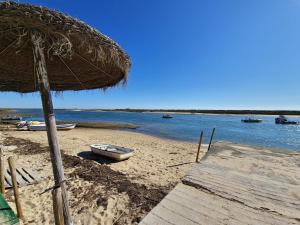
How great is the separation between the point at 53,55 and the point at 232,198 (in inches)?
164

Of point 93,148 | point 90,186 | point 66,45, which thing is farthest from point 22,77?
point 93,148

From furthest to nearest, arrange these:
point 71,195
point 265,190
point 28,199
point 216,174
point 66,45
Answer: point 71,195 → point 28,199 → point 216,174 → point 265,190 → point 66,45

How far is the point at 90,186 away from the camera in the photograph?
6207 mm

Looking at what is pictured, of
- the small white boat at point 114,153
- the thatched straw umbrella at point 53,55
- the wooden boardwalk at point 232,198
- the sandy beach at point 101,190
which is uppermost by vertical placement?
the thatched straw umbrella at point 53,55

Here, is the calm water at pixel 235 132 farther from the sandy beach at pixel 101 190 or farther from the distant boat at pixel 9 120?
the distant boat at pixel 9 120

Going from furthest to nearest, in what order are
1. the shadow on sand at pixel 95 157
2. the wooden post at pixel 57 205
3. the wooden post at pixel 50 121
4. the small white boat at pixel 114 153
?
1. the shadow on sand at pixel 95 157
2. the small white boat at pixel 114 153
3. the wooden post at pixel 50 121
4. the wooden post at pixel 57 205

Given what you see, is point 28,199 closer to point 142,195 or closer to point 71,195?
point 71,195

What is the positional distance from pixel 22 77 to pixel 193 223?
14.1 ft

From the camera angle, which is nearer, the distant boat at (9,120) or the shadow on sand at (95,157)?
the shadow on sand at (95,157)

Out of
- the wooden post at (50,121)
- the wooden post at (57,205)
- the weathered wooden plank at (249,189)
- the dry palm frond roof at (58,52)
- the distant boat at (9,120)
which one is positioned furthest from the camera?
the distant boat at (9,120)

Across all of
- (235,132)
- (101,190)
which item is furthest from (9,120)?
(235,132)

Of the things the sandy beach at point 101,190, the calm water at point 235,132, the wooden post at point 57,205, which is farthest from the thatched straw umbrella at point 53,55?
the calm water at point 235,132

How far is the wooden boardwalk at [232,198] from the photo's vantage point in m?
2.91

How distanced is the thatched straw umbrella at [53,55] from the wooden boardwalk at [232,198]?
177cm
